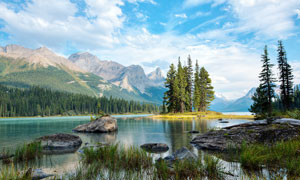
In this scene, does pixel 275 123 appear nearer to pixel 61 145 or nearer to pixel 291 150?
pixel 291 150

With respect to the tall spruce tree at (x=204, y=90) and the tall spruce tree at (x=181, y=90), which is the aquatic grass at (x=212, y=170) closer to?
the tall spruce tree at (x=181, y=90)

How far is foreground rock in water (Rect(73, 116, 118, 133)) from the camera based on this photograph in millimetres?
30922

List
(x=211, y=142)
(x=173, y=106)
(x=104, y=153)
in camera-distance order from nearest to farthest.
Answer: (x=104, y=153) → (x=211, y=142) → (x=173, y=106)

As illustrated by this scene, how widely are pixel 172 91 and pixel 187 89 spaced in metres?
8.22

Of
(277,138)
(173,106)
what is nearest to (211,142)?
(277,138)

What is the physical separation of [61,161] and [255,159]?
11.2 meters

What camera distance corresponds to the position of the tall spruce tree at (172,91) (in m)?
75.9

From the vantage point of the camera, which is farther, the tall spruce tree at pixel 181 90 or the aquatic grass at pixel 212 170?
the tall spruce tree at pixel 181 90

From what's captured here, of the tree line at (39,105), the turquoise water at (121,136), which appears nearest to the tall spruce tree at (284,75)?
the turquoise water at (121,136)

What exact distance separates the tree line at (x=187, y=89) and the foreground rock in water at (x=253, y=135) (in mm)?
56315

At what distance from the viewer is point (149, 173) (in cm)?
876

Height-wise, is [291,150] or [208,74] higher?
[208,74]

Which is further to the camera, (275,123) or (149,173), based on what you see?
(275,123)

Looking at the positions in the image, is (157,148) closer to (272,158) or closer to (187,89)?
(272,158)
